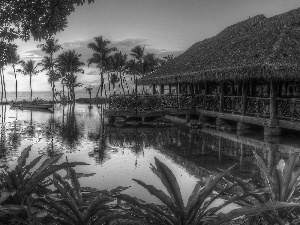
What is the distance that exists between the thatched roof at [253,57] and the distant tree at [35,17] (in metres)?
10.5

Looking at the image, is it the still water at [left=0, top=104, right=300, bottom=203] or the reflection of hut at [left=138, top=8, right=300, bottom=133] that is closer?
the still water at [left=0, top=104, right=300, bottom=203]

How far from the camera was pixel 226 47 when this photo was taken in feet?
71.3

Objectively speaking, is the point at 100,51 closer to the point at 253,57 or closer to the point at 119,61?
the point at 119,61

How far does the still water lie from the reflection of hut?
64.3 inches

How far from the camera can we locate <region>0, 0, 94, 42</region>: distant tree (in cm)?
580

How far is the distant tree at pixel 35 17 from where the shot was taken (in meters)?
5.80

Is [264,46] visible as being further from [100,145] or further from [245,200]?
[245,200]

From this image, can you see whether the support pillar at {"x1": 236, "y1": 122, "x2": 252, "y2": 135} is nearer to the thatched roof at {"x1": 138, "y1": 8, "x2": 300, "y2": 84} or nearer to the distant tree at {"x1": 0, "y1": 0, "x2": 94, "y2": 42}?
the thatched roof at {"x1": 138, "y1": 8, "x2": 300, "y2": 84}

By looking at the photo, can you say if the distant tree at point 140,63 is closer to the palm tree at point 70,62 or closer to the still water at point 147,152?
the palm tree at point 70,62

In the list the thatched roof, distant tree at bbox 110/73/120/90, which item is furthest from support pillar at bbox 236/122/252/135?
distant tree at bbox 110/73/120/90

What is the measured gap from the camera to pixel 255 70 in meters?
15.1

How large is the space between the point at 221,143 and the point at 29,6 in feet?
34.4

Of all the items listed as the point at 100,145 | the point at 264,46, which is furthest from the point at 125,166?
the point at 264,46

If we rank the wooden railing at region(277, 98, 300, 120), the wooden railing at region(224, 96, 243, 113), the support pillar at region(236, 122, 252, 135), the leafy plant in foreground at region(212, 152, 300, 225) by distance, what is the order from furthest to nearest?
the wooden railing at region(224, 96, 243, 113) < the support pillar at region(236, 122, 252, 135) < the wooden railing at region(277, 98, 300, 120) < the leafy plant in foreground at region(212, 152, 300, 225)
